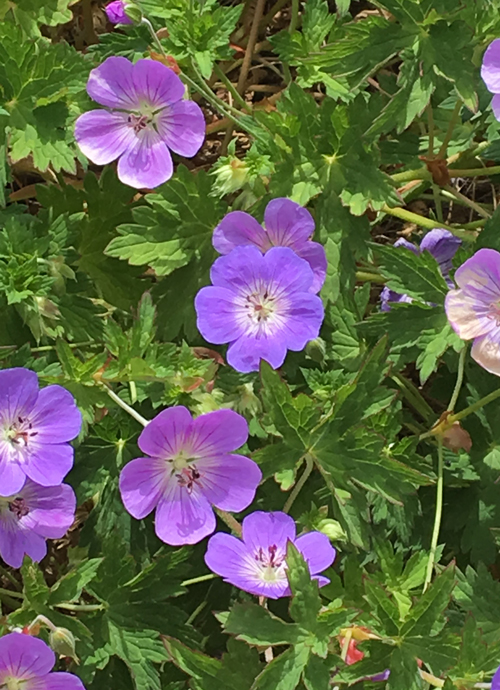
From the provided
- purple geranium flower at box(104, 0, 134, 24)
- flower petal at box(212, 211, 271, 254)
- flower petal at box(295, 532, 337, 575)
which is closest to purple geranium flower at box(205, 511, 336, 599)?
flower petal at box(295, 532, 337, 575)

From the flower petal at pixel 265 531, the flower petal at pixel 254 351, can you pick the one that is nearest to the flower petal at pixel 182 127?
the flower petal at pixel 254 351

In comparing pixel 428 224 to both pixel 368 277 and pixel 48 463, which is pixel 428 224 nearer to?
pixel 368 277

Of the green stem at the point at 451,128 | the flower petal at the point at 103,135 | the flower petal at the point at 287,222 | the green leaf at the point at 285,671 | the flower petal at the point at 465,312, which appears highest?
the green stem at the point at 451,128

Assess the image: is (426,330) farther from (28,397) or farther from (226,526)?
(28,397)

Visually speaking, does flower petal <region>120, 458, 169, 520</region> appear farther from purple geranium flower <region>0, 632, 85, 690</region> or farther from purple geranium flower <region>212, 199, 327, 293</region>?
purple geranium flower <region>212, 199, 327, 293</region>

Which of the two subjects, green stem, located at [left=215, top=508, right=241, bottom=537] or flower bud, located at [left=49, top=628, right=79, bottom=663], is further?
green stem, located at [left=215, top=508, right=241, bottom=537]

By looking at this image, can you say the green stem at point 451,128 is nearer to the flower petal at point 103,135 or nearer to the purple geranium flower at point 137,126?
the purple geranium flower at point 137,126
